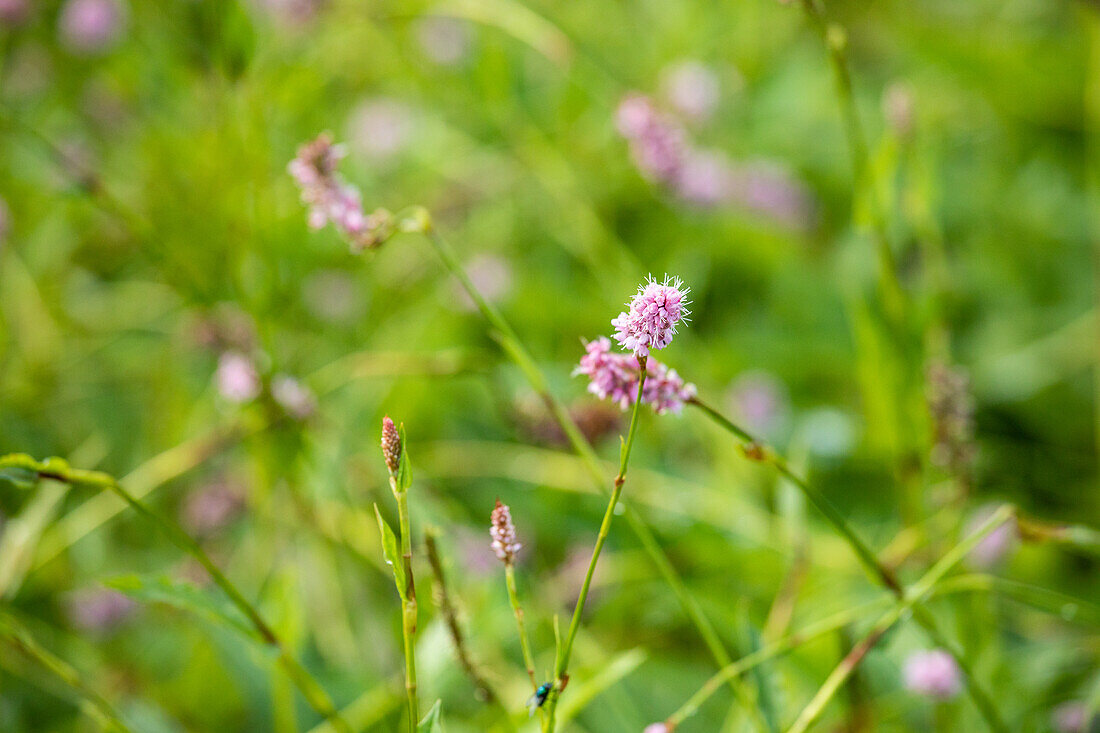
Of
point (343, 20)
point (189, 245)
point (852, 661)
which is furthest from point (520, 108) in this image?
point (852, 661)

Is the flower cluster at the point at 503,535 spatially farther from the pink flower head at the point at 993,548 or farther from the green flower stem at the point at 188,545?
the pink flower head at the point at 993,548

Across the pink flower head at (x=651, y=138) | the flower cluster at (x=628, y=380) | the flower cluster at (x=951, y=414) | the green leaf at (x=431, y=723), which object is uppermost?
the pink flower head at (x=651, y=138)

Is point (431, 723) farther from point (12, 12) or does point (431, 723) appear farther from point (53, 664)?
point (12, 12)

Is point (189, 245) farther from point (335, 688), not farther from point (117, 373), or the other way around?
point (335, 688)

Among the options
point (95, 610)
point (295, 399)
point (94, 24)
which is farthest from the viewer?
point (94, 24)

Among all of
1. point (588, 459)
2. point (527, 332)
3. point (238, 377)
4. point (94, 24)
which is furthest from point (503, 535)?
point (94, 24)

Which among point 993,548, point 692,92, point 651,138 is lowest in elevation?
point 993,548

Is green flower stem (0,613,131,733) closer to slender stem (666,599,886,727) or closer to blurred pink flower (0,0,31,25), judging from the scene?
slender stem (666,599,886,727)

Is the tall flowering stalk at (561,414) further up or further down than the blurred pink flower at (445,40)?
further down

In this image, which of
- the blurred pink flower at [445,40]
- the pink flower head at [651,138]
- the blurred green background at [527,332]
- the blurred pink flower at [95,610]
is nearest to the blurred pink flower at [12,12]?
the blurred green background at [527,332]
